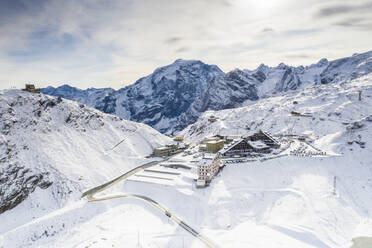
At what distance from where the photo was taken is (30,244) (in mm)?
41531

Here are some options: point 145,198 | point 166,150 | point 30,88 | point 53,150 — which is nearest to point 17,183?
point 53,150

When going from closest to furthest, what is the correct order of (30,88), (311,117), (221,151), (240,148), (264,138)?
(240,148) < (221,151) < (264,138) < (30,88) < (311,117)

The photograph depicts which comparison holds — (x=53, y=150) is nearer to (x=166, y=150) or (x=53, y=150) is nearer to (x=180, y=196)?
(x=166, y=150)

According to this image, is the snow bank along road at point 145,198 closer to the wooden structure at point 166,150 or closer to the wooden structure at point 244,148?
the wooden structure at point 166,150

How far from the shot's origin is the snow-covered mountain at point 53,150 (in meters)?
53.1

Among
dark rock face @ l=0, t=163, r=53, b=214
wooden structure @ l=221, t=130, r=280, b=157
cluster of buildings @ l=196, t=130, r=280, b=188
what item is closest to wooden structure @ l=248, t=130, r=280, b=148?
cluster of buildings @ l=196, t=130, r=280, b=188

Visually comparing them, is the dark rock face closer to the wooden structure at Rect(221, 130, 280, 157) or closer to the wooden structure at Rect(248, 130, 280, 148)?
the wooden structure at Rect(221, 130, 280, 157)

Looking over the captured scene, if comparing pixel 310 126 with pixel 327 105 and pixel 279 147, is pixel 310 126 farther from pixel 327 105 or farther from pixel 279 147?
pixel 279 147

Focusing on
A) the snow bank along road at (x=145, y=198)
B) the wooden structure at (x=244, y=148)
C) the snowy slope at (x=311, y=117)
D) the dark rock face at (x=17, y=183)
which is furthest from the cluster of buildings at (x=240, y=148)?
the dark rock face at (x=17, y=183)

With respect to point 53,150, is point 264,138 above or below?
below

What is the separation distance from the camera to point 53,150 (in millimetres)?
65500

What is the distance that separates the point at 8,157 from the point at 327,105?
15786 cm

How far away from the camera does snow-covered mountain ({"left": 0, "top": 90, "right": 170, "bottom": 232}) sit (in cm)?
5312

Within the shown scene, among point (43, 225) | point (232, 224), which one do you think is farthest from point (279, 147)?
point (43, 225)
